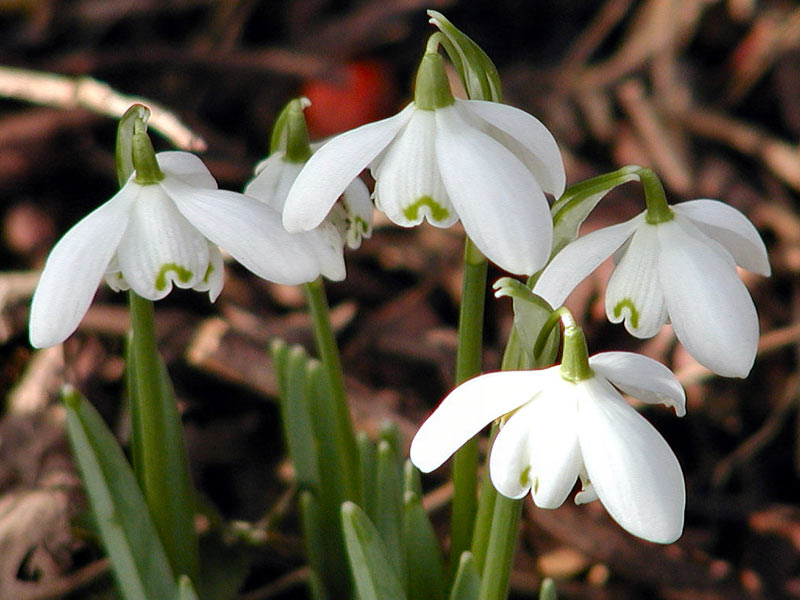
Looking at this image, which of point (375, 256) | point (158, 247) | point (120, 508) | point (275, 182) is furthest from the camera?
point (375, 256)

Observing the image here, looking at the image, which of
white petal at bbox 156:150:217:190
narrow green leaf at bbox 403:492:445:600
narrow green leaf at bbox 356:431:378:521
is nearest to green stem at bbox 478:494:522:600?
narrow green leaf at bbox 403:492:445:600

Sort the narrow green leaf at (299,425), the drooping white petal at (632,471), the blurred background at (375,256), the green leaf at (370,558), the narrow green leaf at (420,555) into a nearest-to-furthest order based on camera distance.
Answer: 1. the drooping white petal at (632,471)
2. the green leaf at (370,558)
3. the narrow green leaf at (420,555)
4. the narrow green leaf at (299,425)
5. the blurred background at (375,256)

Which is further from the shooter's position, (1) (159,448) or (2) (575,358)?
(1) (159,448)

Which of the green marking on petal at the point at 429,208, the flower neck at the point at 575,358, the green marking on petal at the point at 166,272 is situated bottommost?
the flower neck at the point at 575,358

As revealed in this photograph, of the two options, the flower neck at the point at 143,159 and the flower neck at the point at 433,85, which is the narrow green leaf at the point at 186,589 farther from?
the flower neck at the point at 433,85

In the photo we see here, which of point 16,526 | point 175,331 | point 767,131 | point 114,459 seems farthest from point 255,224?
point 767,131

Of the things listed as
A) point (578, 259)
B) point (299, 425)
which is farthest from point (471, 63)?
point (299, 425)

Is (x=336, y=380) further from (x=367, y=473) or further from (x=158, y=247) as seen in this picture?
(x=158, y=247)

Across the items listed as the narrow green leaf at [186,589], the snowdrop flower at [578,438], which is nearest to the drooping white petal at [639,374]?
the snowdrop flower at [578,438]

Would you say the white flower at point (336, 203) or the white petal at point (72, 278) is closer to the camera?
the white petal at point (72, 278)
